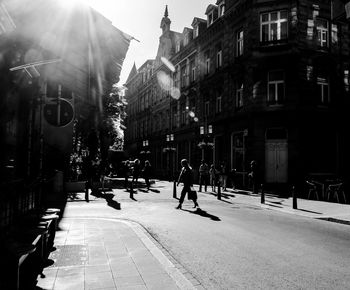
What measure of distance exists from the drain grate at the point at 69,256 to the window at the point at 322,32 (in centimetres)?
2135

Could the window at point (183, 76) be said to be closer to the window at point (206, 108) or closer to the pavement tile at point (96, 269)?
the window at point (206, 108)

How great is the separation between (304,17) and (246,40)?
386 cm

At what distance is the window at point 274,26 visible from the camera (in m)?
21.7

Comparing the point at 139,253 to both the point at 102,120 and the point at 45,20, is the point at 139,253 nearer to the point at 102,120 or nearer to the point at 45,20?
the point at 45,20

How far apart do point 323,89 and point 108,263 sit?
21.0 meters

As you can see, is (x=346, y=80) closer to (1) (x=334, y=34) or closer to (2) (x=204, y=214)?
(1) (x=334, y=34)

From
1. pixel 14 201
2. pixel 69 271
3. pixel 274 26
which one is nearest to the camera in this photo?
pixel 69 271

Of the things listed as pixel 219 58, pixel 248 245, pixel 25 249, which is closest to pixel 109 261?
pixel 25 249

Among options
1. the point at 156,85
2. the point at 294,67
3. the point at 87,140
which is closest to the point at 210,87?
the point at 294,67

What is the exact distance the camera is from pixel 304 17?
70.4 ft

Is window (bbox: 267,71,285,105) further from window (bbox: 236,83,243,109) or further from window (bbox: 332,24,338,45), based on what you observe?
window (bbox: 332,24,338,45)

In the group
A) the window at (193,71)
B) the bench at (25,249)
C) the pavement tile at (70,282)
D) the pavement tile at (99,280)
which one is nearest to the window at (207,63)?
the window at (193,71)

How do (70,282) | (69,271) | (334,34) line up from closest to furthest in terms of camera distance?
(70,282) → (69,271) → (334,34)

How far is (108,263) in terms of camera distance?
520cm
